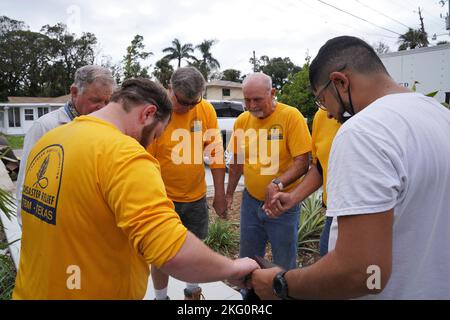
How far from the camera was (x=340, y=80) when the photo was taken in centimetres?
149

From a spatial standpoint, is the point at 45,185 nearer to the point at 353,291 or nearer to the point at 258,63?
the point at 353,291

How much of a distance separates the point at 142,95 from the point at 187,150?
68.8 inches

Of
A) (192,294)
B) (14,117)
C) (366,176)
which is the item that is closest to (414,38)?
(14,117)

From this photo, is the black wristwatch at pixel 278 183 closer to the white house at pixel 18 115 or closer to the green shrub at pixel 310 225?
the green shrub at pixel 310 225

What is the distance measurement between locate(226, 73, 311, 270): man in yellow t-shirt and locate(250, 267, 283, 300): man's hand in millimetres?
1483

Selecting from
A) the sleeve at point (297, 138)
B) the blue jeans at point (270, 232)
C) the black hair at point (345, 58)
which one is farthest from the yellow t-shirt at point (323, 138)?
the black hair at point (345, 58)

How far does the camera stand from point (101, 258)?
142 centimetres

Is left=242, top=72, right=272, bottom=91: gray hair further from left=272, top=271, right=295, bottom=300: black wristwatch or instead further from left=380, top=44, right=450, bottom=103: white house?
left=380, top=44, right=450, bottom=103: white house

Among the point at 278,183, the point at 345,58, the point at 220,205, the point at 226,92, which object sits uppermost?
the point at 226,92

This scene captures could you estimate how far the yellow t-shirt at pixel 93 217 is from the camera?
1.29 m

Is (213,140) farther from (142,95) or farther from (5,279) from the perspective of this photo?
(5,279)

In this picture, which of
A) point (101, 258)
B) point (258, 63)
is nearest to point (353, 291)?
point (101, 258)

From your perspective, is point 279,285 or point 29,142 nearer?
point 279,285
